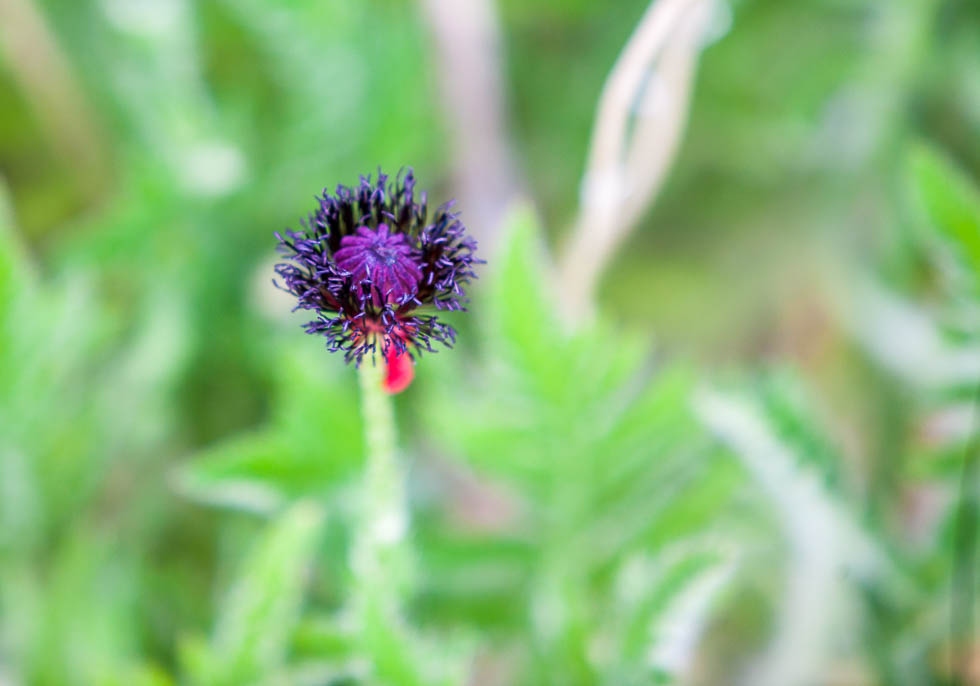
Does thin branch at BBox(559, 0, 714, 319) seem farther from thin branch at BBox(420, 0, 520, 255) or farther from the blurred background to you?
thin branch at BBox(420, 0, 520, 255)

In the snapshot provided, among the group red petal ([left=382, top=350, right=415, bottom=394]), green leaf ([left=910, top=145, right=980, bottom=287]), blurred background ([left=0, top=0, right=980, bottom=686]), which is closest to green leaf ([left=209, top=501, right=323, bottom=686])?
blurred background ([left=0, top=0, right=980, bottom=686])

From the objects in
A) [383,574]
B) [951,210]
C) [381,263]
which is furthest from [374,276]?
[951,210]

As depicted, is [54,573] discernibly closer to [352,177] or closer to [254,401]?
[254,401]

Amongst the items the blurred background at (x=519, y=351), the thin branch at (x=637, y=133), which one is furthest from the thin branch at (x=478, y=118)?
the thin branch at (x=637, y=133)

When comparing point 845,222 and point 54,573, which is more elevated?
Answer: point 845,222

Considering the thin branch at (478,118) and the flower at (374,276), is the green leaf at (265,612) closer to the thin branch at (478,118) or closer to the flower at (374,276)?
the flower at (374,276)

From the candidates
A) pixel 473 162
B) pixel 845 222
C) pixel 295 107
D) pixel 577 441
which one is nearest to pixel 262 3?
pixel 295 107

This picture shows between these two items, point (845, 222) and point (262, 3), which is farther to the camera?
point (845, 222)
